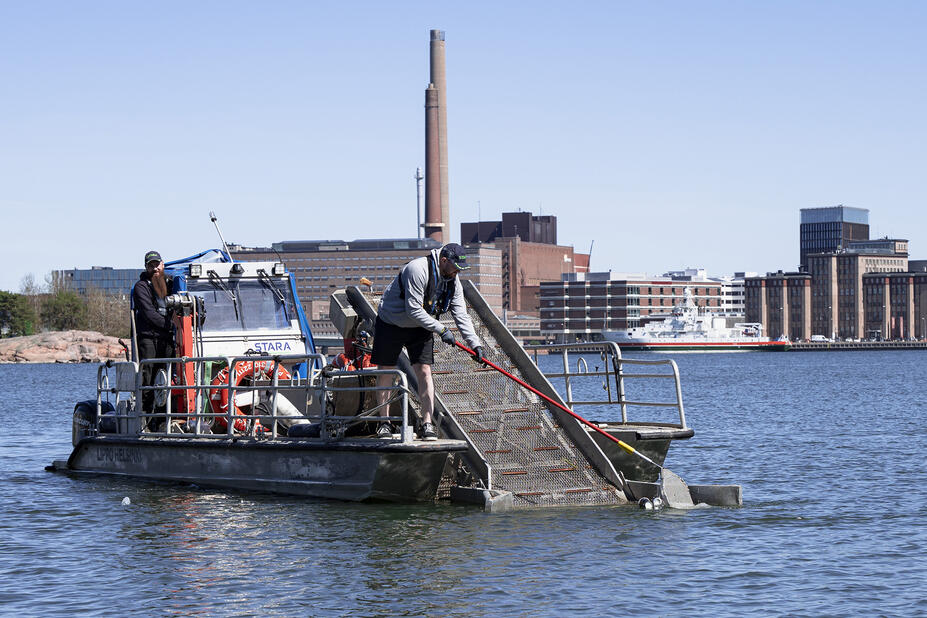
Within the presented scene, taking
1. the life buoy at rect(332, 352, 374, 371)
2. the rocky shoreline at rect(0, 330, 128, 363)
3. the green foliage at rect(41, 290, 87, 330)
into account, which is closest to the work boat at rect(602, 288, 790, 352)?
the rocky shoreline at rect(0, 330, 128, 363)

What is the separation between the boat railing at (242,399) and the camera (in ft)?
46.9

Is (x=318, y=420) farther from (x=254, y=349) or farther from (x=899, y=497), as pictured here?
(x=899, y=497)

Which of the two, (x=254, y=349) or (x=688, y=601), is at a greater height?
(x=254, y=349)

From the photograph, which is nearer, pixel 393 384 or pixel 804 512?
pixel 393 384

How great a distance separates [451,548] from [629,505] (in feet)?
9.18

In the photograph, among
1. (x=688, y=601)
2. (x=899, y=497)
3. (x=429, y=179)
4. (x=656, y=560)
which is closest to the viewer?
(x=688, y=601)

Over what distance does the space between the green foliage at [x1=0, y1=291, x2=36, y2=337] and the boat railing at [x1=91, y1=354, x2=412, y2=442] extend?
144m

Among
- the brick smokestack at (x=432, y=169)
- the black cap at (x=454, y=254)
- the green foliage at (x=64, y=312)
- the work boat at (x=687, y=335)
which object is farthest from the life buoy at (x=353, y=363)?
the brick smokestack at (x=432, y=169)

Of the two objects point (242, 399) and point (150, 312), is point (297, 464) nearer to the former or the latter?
point (242, 399)

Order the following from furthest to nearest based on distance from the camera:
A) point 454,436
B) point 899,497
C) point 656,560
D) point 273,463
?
point 899,497, point 273,463, point 454,436, point 656,560

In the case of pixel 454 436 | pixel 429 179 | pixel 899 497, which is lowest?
pixel 899 497

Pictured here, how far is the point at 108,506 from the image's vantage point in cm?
1593

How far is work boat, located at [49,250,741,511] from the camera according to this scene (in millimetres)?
14023

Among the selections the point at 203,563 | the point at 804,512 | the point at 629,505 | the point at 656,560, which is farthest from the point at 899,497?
the point at 203,563
